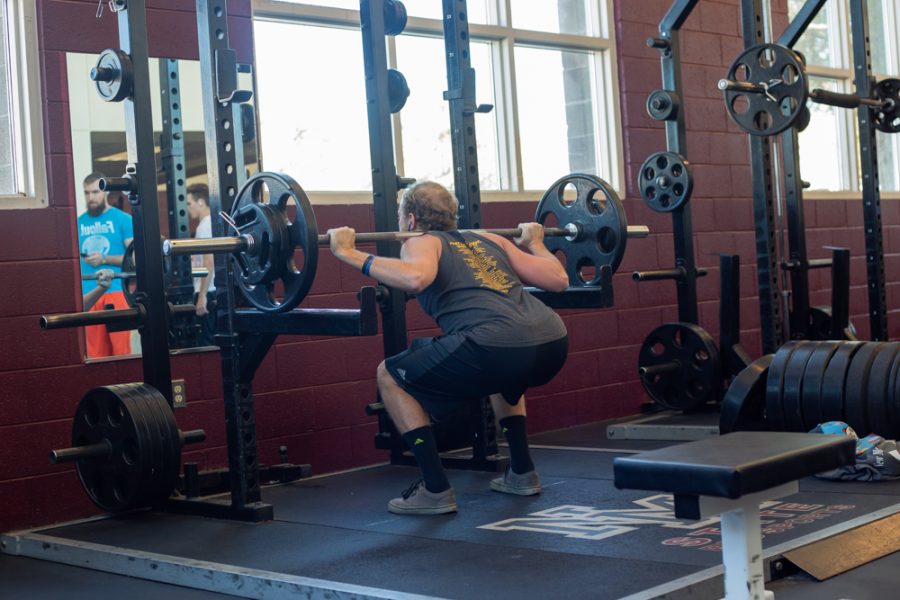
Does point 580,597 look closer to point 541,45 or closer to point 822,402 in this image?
point 822,402

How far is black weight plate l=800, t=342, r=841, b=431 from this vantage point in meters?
4.08

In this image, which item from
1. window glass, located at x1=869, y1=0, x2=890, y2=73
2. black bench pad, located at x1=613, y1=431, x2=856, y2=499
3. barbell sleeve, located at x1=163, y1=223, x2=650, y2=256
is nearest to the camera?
black bench pad, located at x1=613, y1=431, x2=856, y2=499

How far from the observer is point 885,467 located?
148 inches

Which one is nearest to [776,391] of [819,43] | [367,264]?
[367,264]

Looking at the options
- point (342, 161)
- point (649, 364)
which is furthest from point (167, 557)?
point (649, 364)

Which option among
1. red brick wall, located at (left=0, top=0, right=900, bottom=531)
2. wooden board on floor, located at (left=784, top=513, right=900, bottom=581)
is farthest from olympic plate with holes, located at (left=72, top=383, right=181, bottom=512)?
wooden board on floor, located at (left=784, top=513, right=900, bottom=581)

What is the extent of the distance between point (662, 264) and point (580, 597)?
3.64 m

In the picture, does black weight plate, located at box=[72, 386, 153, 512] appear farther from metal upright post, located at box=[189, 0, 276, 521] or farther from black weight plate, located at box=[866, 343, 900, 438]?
black weight plate, located at box=[866, 343, 900, 438]

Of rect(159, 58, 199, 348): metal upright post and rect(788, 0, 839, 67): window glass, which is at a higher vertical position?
rect(788, 0, 839, 67): window glass

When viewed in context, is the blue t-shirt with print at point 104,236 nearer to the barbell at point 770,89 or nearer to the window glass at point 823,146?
the barbell at point 770,89

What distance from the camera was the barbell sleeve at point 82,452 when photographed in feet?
11.5

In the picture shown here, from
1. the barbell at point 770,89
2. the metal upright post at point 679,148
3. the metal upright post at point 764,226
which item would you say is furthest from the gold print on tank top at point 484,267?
the metal upright post at point 679,148

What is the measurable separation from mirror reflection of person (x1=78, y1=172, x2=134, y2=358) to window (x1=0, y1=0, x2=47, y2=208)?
18cm

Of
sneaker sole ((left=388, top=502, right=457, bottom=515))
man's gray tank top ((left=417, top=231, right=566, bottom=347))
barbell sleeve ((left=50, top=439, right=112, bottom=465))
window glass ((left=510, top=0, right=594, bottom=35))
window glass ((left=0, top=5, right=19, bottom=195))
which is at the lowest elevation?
sneaker sole ((left=388, top=502, right=457, bottom=515))
